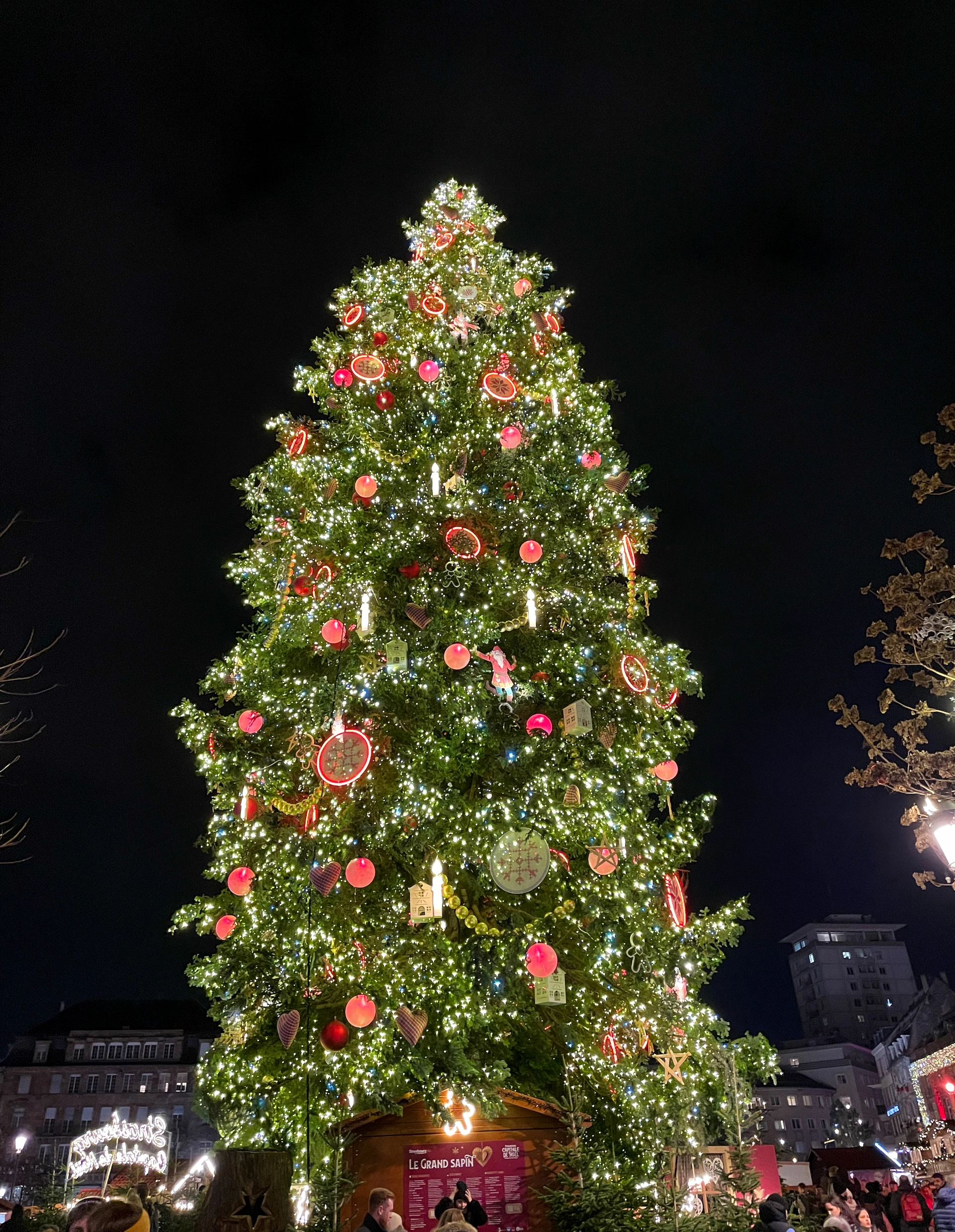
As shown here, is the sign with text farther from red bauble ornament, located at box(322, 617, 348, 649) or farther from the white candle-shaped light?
red bauble ornament, located at box(322, 617, 348, 649)

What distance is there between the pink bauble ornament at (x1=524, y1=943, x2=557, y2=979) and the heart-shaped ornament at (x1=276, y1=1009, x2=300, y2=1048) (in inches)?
104

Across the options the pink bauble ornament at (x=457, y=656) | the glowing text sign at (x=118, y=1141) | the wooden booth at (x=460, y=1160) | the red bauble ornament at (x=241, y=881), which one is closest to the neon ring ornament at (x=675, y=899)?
the wooden booth at (x=460, y=1160)

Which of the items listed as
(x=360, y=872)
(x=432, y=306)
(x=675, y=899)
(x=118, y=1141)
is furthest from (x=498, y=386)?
(x=118, y=1141)

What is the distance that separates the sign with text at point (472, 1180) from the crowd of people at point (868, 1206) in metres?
2.81

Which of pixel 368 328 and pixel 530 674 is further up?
pixel 368 328

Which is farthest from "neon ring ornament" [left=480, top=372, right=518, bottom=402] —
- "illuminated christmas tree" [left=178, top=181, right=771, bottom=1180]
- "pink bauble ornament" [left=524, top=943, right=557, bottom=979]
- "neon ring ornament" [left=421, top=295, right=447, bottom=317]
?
"pink bauble ornament" [left=524, top=943, right=557, bottom=979]

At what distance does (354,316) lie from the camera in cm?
1309

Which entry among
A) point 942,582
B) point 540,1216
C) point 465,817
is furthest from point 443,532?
point 540,1216

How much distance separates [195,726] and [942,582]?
397 inches

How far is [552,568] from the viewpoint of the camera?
1134 centimetres

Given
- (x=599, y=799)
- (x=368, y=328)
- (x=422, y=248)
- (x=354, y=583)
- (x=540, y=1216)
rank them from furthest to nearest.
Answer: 1. (x=422, y=248)
2. (x=368, y=328)
3. (x=354, y=583)
4. (x=599, y=799)
5. (x=540, y=1216)

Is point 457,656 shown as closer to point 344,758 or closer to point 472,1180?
point 344,758

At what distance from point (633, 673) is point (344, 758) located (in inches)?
153

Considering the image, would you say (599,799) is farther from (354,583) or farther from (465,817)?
(354,583)
